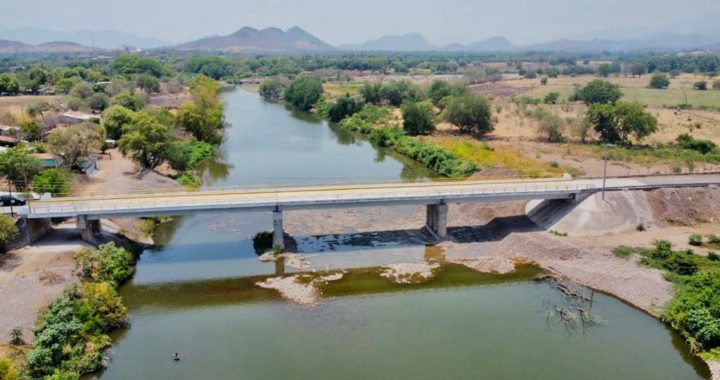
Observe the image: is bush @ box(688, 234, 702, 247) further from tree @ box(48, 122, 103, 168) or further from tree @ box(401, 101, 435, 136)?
tree @ box(48, 122, 103, 168)

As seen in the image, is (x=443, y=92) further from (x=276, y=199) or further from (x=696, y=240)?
(x=276, y=199)

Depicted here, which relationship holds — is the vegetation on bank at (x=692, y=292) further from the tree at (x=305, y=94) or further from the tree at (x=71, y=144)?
the tree at (x=305, y=94)

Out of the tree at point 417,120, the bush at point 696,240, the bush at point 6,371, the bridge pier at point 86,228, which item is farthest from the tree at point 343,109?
the bush at point 6,371

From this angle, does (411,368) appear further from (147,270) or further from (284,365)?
(147,270)

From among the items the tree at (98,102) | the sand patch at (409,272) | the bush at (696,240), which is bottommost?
the sand patch at (409,272)

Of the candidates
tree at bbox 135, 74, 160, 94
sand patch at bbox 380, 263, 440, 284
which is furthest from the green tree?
tree at bbox 135, 74, 160, 94

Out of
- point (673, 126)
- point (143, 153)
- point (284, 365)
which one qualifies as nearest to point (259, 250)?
point (284, 365)
